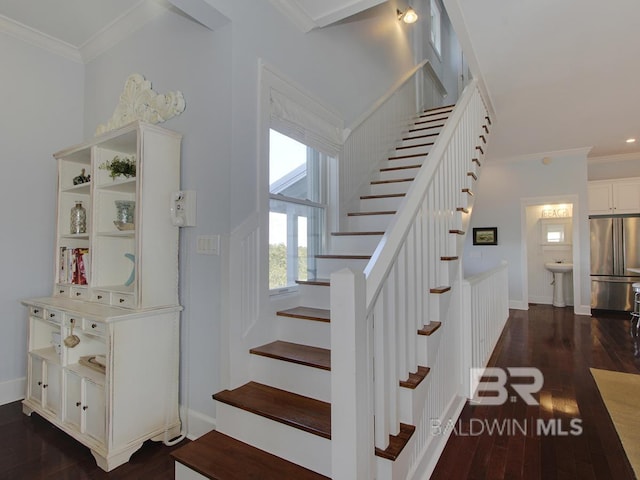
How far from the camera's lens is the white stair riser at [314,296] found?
2.41 m

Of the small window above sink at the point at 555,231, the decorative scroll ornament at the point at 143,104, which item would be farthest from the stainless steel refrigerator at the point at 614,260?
the decorative scroll ornament at the point at 143,104

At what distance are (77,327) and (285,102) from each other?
2000mm

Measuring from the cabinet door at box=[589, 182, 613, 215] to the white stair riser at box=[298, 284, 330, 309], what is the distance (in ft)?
19.4

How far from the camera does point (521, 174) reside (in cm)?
620

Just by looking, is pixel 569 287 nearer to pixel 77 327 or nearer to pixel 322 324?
pixel 322 324

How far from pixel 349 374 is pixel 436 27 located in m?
7.01

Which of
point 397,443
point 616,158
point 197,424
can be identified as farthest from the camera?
point 616,158

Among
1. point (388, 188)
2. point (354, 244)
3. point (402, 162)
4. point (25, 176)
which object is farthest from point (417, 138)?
point (25, 176)

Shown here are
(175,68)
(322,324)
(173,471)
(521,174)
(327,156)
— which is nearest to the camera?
(173,471)

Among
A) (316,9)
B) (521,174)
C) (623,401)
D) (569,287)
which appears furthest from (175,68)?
(569,287)

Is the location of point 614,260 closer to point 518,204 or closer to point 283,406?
point 518,204

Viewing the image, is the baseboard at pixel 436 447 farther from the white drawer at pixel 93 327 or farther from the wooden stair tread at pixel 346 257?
the white drawer at pixel 93 327

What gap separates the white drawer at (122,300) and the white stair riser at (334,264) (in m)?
1.34

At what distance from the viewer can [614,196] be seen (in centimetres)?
575
